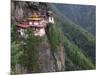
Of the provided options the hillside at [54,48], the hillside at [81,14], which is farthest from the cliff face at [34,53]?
the hillside at [81,14]

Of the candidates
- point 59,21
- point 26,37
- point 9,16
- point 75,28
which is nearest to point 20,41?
point 26,37

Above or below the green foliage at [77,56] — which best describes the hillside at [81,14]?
above

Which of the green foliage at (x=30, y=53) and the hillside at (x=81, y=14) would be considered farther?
the hillside at (x=81, y=14)

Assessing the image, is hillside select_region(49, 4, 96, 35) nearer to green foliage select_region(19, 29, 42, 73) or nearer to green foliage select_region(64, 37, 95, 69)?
green foliage select_region(64, 37, 95, 69)

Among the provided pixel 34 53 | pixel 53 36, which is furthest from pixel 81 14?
A: pixel 34 53

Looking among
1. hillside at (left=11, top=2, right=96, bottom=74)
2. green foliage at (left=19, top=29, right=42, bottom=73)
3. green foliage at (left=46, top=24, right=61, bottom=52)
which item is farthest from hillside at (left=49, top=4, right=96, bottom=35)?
green foliage at (left=19, top=29, right=42, bottom=73)

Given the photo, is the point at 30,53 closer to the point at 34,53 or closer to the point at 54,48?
the point at 34,53

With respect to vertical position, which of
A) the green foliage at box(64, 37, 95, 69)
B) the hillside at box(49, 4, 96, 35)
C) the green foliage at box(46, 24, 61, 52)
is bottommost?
the green foliage at box(64, 37, 95, 69)

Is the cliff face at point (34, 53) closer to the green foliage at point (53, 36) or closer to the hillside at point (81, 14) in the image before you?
the green foliage at point (53, 36)
